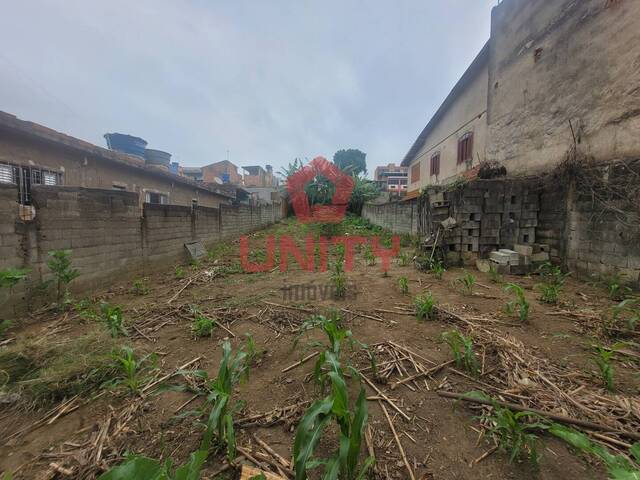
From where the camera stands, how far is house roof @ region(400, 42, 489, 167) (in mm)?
7555

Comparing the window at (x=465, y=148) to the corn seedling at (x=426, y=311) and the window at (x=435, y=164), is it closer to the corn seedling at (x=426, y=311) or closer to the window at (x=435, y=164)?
the window at (x=435, y=164)

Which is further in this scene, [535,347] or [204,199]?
[204,199]

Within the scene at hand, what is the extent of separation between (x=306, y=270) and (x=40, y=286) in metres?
3.90

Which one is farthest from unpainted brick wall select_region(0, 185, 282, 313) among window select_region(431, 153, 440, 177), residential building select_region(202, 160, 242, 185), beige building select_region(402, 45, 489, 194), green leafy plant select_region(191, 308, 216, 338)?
residential building select_region(202, 160, 242, 185)

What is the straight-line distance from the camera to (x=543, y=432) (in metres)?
1.39

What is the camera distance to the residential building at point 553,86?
3865 millimetres

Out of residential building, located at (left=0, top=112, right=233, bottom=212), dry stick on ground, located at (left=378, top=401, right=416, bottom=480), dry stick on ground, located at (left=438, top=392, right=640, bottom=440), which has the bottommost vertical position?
dry stick on ground, located at (left=378, top=401, right=416, bottom=480)

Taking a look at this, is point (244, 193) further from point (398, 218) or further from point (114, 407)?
point (114, 407)

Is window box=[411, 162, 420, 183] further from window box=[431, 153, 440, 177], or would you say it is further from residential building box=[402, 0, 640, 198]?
residential building box=[402, 0, 640, 198]

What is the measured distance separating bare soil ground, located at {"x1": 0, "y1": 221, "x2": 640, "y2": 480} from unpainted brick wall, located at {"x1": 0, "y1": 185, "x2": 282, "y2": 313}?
76cm

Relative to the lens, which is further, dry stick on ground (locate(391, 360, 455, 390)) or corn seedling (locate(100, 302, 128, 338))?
corn seedling (locate(100, 302, 128, 338))

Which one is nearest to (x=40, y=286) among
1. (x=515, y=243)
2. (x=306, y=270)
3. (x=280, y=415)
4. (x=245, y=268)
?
(x=245, y=268)

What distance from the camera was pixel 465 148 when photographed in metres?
8.80

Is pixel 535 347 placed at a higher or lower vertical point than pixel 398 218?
lower
